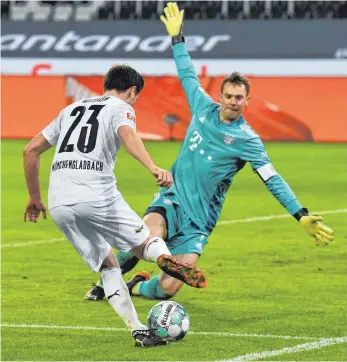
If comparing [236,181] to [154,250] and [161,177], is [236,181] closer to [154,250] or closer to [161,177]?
[154,250]

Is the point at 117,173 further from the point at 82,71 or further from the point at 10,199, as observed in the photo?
the point at 82,71

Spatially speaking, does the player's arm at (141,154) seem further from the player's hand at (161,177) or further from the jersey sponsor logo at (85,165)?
the jersey sponsor logo at (85,165)

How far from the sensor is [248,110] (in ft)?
94.0

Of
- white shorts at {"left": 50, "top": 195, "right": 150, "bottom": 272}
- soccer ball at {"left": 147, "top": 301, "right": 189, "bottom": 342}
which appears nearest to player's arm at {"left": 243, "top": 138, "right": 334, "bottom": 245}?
soccer ball at {"left": 147, "top": 301, "right": 189, "bottom": 342}

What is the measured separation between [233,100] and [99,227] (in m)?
2.08

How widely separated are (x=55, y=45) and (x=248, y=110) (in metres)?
16.5

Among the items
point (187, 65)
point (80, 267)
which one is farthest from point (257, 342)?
point (80, 267)

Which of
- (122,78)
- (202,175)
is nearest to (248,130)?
(202,175)

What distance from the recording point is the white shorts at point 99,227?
310 inches

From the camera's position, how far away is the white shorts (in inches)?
310

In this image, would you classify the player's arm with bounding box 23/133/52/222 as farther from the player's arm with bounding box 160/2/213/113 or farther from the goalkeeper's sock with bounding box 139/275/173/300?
the player's arm with bounding box 160/2/213/113

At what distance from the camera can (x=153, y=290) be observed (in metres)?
9.98

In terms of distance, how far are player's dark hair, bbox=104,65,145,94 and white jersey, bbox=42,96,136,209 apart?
12 cm

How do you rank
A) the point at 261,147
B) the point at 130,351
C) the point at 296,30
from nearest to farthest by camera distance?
1. the point at 130,351
2. the point at 261,147
3. the point at 296,30
